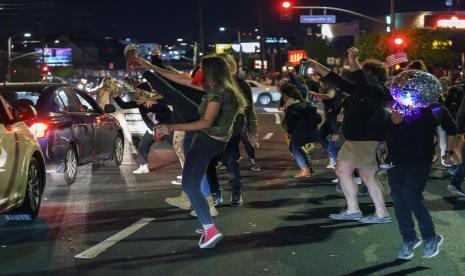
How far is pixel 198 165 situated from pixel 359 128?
191 cm

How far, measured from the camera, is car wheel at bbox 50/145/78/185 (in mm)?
9992

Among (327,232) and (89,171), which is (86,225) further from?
(89,171)

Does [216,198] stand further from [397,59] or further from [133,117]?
[133,117]

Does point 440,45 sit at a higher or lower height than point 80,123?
higher

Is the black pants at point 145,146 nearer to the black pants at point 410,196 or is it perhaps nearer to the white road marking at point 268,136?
the black pants at point 410,196

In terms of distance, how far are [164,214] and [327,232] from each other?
1.96 metres

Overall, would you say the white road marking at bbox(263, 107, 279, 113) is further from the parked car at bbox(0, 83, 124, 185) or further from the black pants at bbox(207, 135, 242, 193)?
the black pants at bbox(207, 135, 242, 193)

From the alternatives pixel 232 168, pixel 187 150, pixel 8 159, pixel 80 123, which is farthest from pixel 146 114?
pixel 8 159

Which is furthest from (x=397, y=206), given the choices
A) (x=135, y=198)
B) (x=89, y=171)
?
(x=89, y=171)

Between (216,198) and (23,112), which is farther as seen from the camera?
(216,198)

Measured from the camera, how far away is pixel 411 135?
19.0ft

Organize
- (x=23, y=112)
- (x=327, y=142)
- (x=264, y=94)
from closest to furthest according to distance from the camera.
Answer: (x=23, y=112), (x=327, y=142), (x=264, y=94)

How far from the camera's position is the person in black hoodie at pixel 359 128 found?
22.2 ft

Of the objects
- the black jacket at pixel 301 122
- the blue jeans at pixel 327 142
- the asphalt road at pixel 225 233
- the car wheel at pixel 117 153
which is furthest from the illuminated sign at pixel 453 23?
the asphalt road at pixel 225 233
